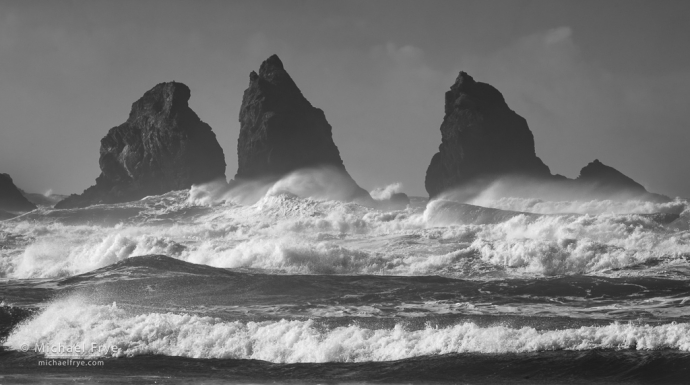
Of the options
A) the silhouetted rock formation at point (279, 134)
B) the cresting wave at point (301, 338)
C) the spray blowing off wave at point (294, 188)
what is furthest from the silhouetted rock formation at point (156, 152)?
the cresting wave at point (301, 338)

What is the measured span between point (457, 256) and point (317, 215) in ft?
108

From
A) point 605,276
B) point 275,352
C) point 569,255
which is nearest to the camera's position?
point 275,352

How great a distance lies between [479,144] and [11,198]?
2442 inches

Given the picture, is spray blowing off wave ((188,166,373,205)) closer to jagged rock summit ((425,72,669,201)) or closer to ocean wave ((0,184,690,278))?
ocean wave ((0,184,690,278))

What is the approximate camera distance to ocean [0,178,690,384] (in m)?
19.9

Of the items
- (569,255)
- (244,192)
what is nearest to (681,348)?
(569,255)

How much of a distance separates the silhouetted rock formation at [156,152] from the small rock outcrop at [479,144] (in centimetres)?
2838

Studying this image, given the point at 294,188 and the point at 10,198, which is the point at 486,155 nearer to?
the point at 294,188

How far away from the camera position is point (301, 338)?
2209 cm

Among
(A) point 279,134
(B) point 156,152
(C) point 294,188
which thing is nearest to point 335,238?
(C) point 294,188

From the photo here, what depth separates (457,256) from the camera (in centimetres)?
4500

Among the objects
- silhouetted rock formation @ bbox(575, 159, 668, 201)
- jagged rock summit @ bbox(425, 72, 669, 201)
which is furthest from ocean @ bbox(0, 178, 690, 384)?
jagged rock summit @ bbox(425, 72, 669, 201)

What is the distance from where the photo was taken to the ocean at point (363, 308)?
65.2ft

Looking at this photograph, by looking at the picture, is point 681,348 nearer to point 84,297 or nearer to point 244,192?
point 84,297
